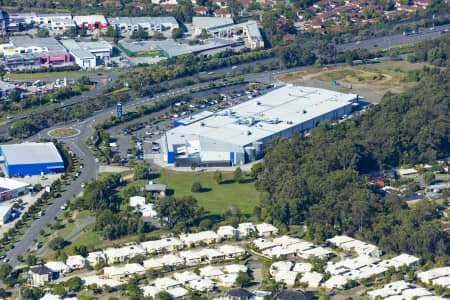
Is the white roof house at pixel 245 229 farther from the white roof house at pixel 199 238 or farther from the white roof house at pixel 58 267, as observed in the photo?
the white roof house at pixel 58 267

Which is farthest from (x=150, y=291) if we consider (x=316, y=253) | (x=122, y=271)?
(x=316, y=253)

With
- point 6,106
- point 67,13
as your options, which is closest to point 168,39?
point 67,13

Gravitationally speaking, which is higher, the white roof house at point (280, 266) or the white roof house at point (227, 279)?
the white roof house at point (280, 266)

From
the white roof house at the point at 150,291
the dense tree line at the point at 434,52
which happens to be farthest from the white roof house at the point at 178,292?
the dense tree line at the point at 434,52

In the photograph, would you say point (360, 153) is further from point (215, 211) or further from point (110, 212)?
point (110, 212)

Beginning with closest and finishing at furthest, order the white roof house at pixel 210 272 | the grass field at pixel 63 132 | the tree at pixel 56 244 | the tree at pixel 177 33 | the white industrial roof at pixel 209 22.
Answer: the white roof house at pixel 210 272, the tree at pixel 56 244, the grass field at pixel 63 132, the tree at pixel 177 33, the white industrial roof at pixel 209 22


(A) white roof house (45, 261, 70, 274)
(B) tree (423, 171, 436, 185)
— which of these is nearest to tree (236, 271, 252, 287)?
(A) white roof house (45, 261, 70, 274)
